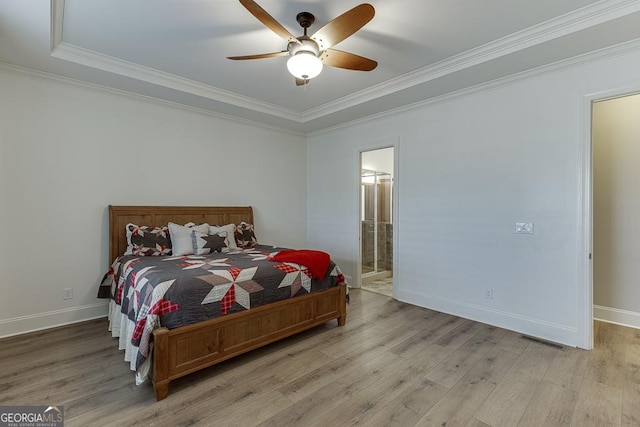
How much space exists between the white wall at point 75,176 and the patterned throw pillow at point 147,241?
1.36 feet

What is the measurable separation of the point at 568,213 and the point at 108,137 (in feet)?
15.8

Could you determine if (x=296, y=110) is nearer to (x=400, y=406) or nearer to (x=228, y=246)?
(x=228, y=246)

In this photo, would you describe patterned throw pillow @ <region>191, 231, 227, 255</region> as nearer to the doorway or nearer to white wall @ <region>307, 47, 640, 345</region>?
white wall @ <region>307, 47, 640, 345</region>

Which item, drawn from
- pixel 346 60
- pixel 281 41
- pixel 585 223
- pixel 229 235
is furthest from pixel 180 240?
pixel 585 223

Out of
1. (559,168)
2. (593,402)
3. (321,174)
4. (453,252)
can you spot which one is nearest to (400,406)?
(593,402)

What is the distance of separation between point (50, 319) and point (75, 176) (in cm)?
150

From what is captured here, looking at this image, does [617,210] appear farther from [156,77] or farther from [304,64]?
[156,77]

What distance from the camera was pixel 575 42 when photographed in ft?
8.12

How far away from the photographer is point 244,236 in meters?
4.06

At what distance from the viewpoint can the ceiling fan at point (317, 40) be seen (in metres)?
1.92

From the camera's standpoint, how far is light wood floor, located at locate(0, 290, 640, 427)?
6.12 ft

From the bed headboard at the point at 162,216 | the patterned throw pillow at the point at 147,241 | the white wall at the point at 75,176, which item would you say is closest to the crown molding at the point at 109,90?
the white wall at the point at 75,176

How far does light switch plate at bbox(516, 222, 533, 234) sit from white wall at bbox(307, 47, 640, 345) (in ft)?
0.13

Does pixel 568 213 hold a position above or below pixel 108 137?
below
